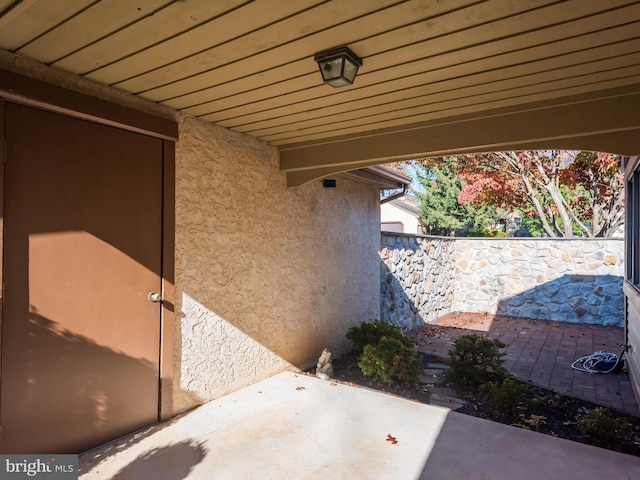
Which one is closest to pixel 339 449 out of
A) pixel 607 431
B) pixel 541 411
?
pixel 607 431

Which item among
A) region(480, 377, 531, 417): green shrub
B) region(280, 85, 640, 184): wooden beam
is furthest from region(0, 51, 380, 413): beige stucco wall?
region(480, 377, 531, 417): green shrub

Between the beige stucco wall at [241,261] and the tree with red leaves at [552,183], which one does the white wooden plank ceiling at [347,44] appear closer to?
the beige stucco wall at [241,261]

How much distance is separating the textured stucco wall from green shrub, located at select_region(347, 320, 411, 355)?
29 cm

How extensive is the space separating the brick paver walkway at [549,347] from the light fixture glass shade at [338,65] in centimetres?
421

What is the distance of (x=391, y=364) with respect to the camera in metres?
4.35

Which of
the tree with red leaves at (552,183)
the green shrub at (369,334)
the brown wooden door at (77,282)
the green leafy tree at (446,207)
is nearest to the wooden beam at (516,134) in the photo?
the brown wooden door at (77,282)

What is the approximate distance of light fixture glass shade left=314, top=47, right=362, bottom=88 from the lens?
2225mm

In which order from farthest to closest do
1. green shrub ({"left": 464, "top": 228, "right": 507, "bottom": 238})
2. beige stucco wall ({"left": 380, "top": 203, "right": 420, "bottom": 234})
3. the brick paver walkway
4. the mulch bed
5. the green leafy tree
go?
beige stucco wall ({"left": 380, "top": 203, "right": 420, "bottom": 234})
the green leafy tree
green shrub ({"left": 464, "top": 228, "right": 507, "bottom": 238})
the brick paver walkway
the mulch bed

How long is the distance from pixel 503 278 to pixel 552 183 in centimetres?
351

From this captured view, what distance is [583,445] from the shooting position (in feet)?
9.43

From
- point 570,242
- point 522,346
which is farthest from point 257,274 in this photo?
point 570,242

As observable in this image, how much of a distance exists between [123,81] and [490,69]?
244 centimetres

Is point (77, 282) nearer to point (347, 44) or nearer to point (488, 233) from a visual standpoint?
point (347, 44)

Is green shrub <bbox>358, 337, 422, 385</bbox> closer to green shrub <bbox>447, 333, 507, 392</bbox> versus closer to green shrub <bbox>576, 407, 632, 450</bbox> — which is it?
green shrub <bbox>447, 333, 507, 392</bbox>
